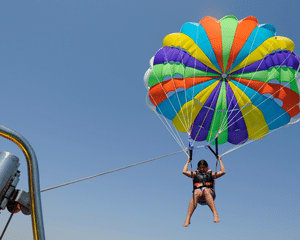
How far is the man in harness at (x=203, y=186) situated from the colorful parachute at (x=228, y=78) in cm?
187

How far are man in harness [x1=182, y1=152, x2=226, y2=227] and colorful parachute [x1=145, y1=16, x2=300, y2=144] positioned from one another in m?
1.87

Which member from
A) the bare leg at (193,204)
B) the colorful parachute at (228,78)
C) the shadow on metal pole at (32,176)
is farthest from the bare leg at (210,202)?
the shadow on metal pole at (32,176)

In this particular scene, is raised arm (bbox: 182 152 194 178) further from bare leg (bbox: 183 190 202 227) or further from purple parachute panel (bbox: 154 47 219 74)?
purple parachute panel (bbox: 154 47 219 74)

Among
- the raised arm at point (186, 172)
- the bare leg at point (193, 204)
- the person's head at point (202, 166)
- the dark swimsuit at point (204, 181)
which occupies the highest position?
the person's head at point (202, 166)

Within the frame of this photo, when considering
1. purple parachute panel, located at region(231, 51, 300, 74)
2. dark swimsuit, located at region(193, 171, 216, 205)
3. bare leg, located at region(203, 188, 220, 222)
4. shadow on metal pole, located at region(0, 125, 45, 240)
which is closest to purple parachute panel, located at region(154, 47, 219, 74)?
purple parachute panel, located at region(231, 51, 300, 74)

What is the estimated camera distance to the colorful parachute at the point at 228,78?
778cm

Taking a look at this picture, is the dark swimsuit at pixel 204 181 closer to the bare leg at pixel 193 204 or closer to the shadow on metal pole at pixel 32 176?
the bare leg at pixel 193 204

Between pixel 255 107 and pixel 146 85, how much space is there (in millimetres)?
3214

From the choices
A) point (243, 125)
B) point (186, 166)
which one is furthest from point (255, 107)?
point (186, 166)

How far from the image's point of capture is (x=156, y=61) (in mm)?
8383

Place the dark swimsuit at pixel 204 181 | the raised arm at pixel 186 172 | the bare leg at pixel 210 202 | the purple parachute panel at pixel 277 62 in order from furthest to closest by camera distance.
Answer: the purple parachute panel at pixel 277 62 → the raised arm at pixel 186 172 → the dark swimsuit at pixel 204 181 → the bare leg at pixel 210 202

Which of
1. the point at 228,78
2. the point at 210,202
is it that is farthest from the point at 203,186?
the point at 228,78

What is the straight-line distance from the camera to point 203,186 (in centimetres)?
592

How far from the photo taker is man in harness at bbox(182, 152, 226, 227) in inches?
227
